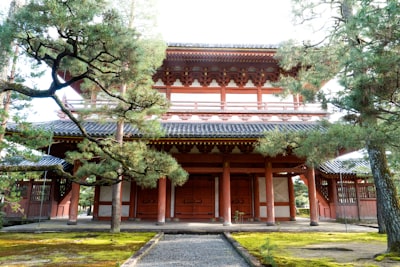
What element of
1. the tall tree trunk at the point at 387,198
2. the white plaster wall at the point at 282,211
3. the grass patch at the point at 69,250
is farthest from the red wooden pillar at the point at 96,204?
the tall tree trunk at the point at 387,198

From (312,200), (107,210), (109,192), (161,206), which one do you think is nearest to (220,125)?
(161,206)

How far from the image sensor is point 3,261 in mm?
4570

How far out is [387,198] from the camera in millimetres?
5043

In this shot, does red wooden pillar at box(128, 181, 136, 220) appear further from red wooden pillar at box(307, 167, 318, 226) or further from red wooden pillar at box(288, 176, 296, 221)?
red wooden pillar at box(307, 167, 318, 226)

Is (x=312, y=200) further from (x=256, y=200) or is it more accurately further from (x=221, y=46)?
(x=221, y=46)

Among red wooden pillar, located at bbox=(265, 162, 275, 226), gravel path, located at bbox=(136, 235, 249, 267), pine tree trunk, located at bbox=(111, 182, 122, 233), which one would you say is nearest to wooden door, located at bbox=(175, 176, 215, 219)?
red wooden pillar, located at bbox=(265, 162, 275, 226)

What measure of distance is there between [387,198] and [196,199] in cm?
816

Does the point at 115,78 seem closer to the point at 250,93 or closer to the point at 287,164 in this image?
the point at 250,93

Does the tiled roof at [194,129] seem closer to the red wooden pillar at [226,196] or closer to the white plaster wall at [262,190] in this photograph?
the red wooden pillar at [226,196]

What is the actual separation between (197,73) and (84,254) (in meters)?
8.83

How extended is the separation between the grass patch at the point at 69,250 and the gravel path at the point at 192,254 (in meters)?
Result: 0.49

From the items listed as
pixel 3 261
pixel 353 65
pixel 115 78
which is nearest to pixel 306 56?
pixel 353 65

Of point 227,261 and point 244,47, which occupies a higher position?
point 244,47

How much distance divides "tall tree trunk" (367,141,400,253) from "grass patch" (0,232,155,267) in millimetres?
4936
